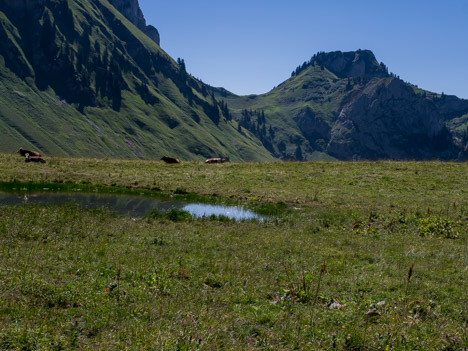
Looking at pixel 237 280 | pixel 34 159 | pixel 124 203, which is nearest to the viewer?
pixel 237 280

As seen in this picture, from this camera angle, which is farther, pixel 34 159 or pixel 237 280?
pixel 34 159

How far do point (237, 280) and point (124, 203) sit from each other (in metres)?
19.6

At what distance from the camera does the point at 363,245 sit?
18016mm

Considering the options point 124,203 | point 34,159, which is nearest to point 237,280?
point 124,203

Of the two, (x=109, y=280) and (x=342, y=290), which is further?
(x=342, y=290)

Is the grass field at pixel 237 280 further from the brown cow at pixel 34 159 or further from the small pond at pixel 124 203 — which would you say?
the brown cow at pixel 34 159

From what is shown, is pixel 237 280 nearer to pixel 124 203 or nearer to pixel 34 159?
pixel 124 203

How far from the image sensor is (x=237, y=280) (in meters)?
11.8

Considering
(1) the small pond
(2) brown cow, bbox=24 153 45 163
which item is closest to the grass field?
(1) the small pond

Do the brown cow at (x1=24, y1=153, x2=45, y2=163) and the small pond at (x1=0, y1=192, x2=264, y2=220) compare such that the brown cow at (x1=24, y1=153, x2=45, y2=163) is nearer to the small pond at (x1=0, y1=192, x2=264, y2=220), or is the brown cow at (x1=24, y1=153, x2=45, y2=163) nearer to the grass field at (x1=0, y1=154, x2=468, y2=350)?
the small pond at (x1=0, y1=192, x2=264, y2=220)

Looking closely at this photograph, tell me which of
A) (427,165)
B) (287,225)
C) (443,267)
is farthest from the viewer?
(427,165)

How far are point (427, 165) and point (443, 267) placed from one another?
3931cm

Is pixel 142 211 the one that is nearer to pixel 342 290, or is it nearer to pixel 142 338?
pixel 342 290

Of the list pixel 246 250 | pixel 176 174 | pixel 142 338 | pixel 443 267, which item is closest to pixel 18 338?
pixel 142 338
